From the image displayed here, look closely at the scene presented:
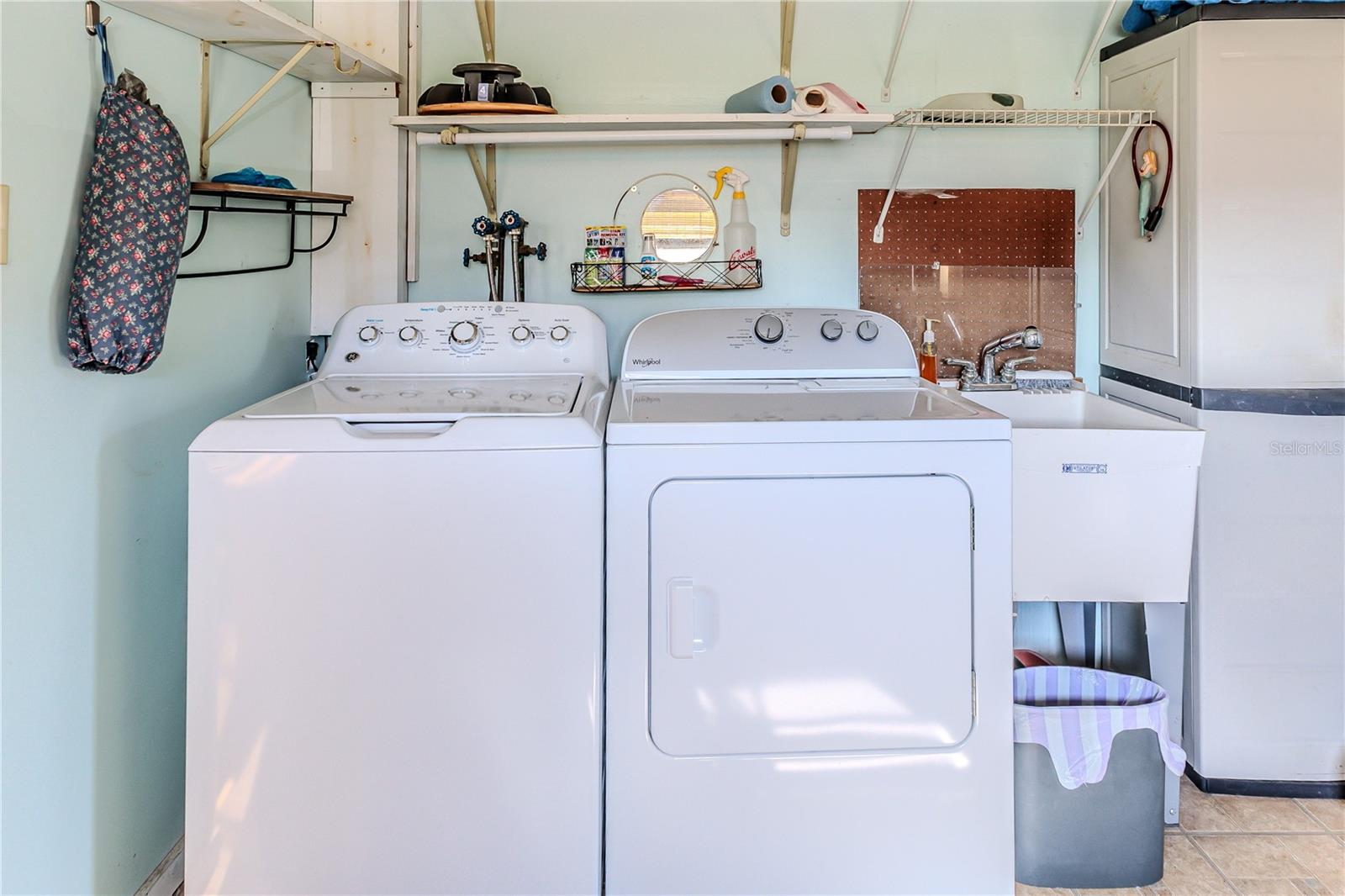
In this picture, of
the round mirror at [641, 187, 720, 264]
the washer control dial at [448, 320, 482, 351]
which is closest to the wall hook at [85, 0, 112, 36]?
the washer control dial at [448, 320, 482, 351]

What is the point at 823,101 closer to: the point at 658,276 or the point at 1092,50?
the point at 658,276

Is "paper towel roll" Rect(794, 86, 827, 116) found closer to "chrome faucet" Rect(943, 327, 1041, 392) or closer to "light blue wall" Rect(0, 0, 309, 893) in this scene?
"chrome faucet" Rect(943, 327, 1041, 392)

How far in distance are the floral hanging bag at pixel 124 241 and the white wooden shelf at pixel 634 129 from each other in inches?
28.7

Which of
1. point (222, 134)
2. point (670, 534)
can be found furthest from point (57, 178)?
point (670, 534)

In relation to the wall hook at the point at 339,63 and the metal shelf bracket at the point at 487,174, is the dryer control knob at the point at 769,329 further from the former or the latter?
the wall hook at the point at 339,63

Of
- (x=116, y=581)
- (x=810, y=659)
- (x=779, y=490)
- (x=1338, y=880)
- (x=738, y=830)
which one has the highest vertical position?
(x=779, y=490)

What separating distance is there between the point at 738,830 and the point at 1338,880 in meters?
1.31

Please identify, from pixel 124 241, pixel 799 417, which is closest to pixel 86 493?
pixel 124 241

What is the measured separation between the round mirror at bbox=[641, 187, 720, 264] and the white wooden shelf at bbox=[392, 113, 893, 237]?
0.16m

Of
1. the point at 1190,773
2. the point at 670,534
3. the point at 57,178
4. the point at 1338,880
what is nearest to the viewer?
the point at 57,178

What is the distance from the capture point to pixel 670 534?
1731mm

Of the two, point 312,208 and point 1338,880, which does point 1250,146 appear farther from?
point 312,208

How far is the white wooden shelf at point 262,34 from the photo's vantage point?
1.86 meters

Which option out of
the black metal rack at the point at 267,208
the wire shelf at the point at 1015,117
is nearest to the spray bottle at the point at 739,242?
the wire shelf at the point at 1015,117
